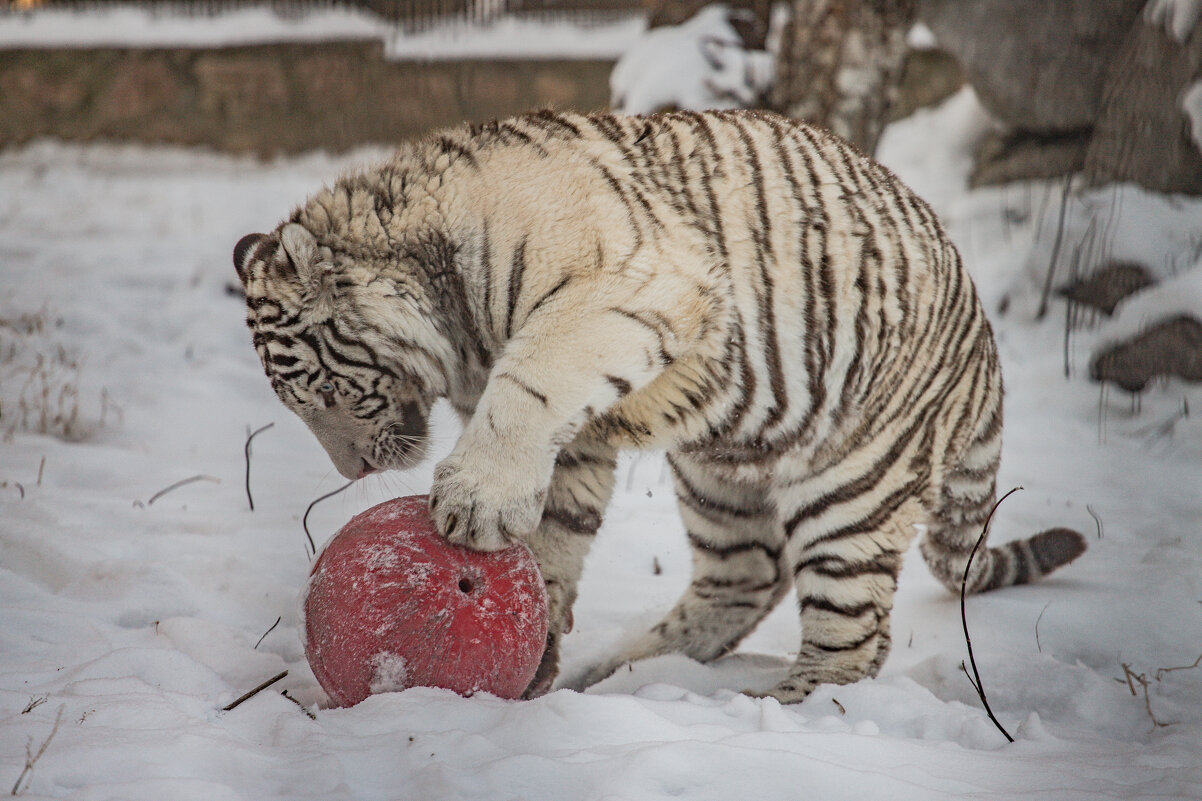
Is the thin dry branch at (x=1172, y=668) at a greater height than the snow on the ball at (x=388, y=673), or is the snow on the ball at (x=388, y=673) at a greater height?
the snow on the ball at (x=388, y=673)

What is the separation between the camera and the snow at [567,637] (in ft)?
5.59

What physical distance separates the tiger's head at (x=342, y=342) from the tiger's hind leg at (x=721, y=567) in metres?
0.90

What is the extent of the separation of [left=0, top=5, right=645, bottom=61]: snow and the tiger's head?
6.18m

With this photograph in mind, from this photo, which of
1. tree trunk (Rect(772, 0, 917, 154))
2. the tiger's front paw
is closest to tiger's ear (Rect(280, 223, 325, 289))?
the tiger's front paw

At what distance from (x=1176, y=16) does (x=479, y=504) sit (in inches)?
182

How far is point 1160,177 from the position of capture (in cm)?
520

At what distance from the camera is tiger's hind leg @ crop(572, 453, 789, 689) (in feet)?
9.98

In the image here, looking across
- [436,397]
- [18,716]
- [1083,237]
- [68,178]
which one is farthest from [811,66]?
[68,178]

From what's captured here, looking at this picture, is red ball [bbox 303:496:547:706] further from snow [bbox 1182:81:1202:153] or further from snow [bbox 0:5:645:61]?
snow [bbox 0:5:645:61]

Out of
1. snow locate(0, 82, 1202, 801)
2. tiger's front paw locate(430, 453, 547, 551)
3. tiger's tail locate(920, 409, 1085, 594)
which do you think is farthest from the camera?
tiger's tail locate(920, 409, 1085, 594)

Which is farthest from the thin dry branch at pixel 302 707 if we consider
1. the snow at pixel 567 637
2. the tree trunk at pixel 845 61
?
the tree trunk at pixel 845 61

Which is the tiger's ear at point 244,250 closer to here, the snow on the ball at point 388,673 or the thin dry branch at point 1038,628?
the snow on the ball at point 388,673

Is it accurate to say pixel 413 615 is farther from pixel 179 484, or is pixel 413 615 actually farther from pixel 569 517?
pixel 179 484

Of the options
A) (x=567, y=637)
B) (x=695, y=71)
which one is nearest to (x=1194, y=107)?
(x=695, y=71)
